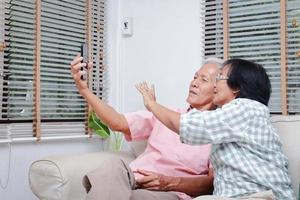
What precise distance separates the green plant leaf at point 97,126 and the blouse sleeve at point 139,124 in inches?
26.8

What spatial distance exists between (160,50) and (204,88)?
921 millimetres

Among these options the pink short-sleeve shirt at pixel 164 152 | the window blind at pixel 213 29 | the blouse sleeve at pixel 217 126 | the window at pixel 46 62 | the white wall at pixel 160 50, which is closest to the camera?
the blouse sleeve at pixel 217 126

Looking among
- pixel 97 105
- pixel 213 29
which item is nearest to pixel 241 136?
pixel 97 105

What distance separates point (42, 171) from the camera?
5.73 ft

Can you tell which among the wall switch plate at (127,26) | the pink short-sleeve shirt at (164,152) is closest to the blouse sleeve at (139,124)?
the pink short-sleeve shirt at (164,152)

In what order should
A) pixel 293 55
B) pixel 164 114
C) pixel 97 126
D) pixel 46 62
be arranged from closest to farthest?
pixel 164 114 < pixel 293 55 < pixel 46 62 < pixel 97 126

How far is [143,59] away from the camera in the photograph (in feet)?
9.46

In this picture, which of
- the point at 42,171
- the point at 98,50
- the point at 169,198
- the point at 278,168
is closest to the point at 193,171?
the point at 169,198

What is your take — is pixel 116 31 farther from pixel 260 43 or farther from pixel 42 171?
pixel 42 171

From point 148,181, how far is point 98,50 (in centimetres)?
147

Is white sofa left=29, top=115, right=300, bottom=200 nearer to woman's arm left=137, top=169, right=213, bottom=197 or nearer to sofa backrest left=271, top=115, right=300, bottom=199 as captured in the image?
sofa backrest left=271, top=115, right=300, bottom=199

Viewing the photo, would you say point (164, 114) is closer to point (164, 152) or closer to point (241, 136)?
point (241, 136)

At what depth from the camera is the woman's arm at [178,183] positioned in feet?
5.55

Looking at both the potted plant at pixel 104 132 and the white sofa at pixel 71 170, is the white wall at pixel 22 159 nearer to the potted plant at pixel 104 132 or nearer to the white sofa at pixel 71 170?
the potted plant at pixel 104 132
